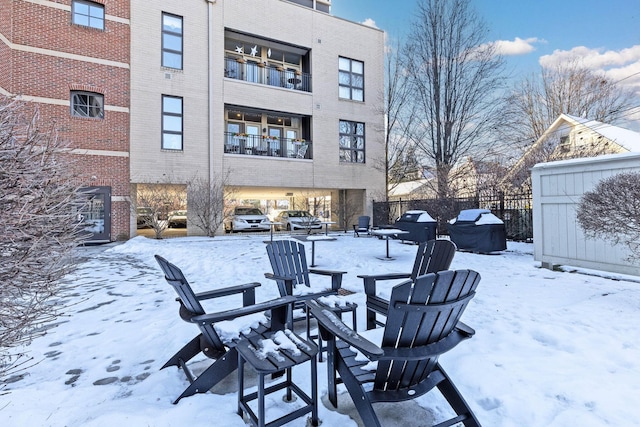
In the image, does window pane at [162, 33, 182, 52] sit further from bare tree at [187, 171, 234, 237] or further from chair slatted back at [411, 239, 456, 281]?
chair slatted back at [411, 239, 456, 281]

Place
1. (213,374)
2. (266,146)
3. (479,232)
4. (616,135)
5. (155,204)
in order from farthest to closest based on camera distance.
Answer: (266,146)
(616,135)
(155,204)
(479,232)
(213,374)

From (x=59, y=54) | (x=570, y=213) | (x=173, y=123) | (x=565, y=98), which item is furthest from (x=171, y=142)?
(x=565, y=98)

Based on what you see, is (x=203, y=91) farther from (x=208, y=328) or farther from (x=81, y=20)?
(x=208, y=328)

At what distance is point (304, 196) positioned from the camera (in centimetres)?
2152

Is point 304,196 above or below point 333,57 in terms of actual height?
below

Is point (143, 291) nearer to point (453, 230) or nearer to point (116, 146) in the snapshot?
point (453, 230)

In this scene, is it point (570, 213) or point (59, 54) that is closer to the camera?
point (570, 213)

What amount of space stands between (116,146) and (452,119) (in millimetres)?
15243

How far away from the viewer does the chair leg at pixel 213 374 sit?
2.23m

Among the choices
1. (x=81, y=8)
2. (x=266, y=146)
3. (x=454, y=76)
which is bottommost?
(x=266, y=146)

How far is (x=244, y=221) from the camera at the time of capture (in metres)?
16.8

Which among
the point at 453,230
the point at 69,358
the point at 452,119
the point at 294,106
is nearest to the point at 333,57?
the point at 294,106

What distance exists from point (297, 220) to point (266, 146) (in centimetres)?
413

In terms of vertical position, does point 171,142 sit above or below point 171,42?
below
